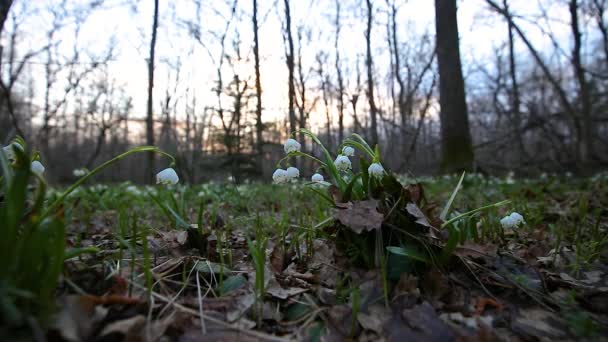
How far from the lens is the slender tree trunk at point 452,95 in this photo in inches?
296

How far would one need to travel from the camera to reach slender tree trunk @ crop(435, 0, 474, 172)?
7512mm

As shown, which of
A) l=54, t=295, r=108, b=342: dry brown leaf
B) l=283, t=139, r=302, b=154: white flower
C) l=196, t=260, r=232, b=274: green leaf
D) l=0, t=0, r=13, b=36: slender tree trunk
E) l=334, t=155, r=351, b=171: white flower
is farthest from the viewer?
l=0, t=0, r=13, b=36: slender tree trunk

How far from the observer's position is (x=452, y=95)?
7.54 meters

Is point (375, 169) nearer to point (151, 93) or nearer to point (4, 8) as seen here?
point (4, 8)

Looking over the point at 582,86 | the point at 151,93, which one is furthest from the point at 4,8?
the point at 582,86

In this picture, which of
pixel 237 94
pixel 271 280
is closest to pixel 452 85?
pixel 237 94

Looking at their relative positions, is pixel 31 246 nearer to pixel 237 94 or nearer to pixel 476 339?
pixel 476 339

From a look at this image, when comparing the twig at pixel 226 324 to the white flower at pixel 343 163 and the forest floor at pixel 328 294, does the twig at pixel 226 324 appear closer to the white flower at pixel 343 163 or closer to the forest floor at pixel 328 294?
the forest floor at pixel 328 294

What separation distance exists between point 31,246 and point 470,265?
5.04 feet

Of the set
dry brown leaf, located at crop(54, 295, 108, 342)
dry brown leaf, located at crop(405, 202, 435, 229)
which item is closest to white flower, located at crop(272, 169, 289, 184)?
dry brown leaf, located at crop(405, 202, 435, 229)

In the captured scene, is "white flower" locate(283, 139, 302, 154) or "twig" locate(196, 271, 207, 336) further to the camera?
"white flower" locate(283, 139, 302, 154)

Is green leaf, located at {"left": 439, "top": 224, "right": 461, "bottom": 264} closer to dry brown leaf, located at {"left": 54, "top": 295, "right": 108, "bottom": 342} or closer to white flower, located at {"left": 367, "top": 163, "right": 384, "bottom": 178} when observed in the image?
white flower, located at {"left": 367, "top": 163, "right": 384, "bottom": 178}

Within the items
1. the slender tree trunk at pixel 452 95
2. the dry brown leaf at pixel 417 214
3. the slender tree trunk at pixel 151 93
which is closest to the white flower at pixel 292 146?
the dry brown leaf at pixel 417 214

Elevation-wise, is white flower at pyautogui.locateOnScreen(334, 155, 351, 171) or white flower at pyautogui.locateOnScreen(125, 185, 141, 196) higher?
white flower at pyautogui.locateOnScreen(334, 155, 351, 171)
